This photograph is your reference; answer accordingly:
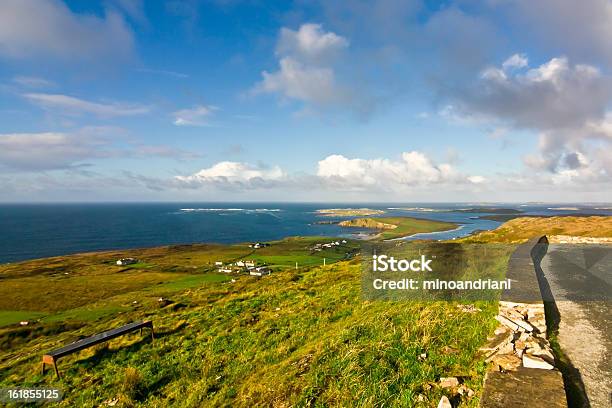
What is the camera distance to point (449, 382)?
6332 millimetres

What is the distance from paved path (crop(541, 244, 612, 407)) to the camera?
6.29 m

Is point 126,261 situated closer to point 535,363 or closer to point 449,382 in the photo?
point 449,382

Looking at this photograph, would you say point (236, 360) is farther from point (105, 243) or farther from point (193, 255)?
point (105, 243)

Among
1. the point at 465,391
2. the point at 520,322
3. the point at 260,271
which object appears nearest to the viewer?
the point at 465,391

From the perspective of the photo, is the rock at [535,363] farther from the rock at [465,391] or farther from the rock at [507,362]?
the rock at [465,391]

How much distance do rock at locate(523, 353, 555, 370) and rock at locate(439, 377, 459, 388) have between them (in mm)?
1389

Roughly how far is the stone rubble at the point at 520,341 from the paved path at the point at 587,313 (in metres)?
0.59

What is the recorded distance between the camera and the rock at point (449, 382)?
6.28 meters

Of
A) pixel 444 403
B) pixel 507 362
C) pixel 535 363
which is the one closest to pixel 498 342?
pixel 507 362

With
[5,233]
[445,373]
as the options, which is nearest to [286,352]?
[445,373]

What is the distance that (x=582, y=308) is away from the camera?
1038 centimetres

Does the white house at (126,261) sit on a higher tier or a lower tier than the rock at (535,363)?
lower

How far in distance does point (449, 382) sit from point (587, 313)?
22.9ft

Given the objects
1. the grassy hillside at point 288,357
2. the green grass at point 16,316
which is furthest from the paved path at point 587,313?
the green grass at point 16,316
